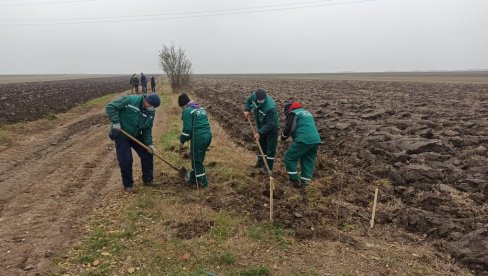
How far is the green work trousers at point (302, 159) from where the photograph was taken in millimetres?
8336

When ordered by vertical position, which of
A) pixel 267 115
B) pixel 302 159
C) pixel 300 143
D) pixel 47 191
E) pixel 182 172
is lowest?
pixel 47 191

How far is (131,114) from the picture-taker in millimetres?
7828

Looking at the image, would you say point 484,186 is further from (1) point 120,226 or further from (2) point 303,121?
(1) point 120,226

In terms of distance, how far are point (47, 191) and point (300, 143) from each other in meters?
5.00

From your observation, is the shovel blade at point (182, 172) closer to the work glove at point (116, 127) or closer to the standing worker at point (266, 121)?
the work glove at point (116, 127)

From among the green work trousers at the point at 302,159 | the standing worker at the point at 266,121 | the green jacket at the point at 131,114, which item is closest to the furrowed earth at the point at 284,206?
the green work trousers at the point at 302,159

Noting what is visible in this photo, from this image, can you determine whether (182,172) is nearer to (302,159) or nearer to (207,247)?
(302,159)

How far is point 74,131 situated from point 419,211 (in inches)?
497

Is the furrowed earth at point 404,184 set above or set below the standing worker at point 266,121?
below

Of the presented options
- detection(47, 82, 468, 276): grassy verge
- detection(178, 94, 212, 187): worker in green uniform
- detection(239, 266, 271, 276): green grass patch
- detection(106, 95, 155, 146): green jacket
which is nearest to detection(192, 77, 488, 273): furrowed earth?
detection(47, 82, 468, 276): grassy verge

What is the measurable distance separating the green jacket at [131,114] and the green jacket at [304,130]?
2953 mm

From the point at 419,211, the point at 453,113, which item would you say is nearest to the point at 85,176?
the point at 419,211

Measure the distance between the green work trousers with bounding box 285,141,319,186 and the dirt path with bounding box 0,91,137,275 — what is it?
347 cm

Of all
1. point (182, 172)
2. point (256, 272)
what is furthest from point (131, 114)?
point (256, 272)
